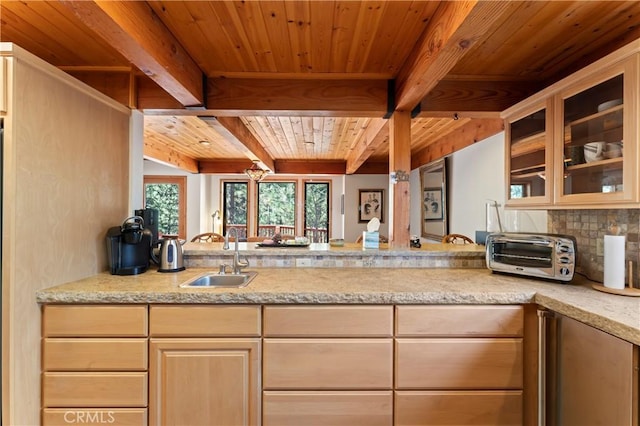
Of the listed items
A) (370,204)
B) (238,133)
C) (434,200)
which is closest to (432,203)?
(434,200)

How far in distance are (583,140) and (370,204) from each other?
4.75 metres

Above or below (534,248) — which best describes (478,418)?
below

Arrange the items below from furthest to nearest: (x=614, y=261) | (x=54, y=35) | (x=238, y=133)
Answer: (x=238, y=133) → (x=54, y=35) → (x=614, y=261)

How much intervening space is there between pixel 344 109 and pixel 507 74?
112 centimetres

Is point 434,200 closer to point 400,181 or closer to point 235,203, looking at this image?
point 400,181

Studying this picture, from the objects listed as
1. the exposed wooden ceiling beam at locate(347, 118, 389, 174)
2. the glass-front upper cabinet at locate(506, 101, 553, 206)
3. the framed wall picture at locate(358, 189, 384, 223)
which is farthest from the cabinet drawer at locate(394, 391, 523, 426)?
the framed wall picture at locate(358, 189, 384, 223)

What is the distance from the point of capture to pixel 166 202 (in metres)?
6.32

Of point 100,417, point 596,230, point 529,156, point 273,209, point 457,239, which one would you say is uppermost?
point 529,156

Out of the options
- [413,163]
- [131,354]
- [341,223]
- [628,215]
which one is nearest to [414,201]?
[413,163]

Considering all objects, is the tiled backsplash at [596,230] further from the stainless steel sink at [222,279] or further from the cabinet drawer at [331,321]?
the stainless steel sink at [222,279]

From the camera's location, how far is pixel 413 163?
5.35 metres

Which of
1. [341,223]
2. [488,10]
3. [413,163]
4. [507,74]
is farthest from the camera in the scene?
[341,223]

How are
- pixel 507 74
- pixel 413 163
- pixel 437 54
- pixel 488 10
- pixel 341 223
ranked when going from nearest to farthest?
1. pixel 488 10
2. pixel 437 54
3. pixel 507 74
4. pixel 413 163
5. pixel 341 223

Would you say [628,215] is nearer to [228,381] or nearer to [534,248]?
[534,248]
